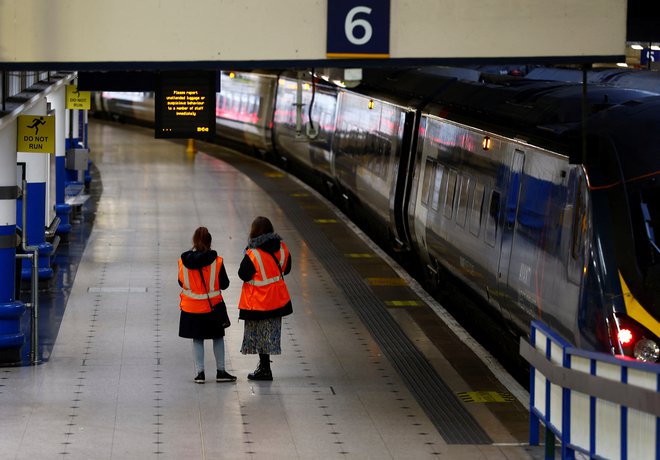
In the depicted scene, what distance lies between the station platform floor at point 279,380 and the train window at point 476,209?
3.90ft

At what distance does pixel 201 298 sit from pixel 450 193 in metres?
4.32

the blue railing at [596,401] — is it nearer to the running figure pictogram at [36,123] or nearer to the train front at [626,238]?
the train front at [626,238]

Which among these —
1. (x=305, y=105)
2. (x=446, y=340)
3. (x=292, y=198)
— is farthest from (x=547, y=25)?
(x=305, y=105)

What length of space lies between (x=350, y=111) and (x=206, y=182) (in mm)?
6842

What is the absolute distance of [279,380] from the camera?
12.2m

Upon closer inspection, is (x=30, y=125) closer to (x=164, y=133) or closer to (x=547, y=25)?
Result: (x=164, y=133)

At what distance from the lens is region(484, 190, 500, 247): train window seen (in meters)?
13.1

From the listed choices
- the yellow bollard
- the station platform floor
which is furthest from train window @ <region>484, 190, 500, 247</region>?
the yellow bollard

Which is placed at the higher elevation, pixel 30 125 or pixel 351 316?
pixel 30 125

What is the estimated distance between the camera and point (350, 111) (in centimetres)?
2362

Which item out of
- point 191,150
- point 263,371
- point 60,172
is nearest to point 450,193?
point 263,371

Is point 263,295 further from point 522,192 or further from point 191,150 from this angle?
point 191,150

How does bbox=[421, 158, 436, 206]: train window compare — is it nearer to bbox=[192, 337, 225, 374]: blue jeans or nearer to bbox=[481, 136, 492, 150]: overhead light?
bbox=[481, 136, 492, 150]: overhead light

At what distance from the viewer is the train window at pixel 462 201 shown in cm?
1453
